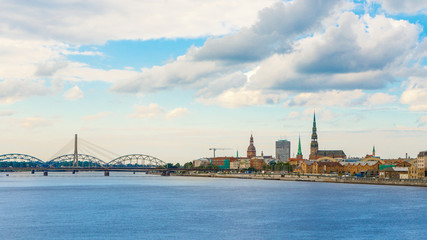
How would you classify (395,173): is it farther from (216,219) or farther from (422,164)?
(216,219)

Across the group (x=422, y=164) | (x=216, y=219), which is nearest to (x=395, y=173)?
(x=422, y=164)

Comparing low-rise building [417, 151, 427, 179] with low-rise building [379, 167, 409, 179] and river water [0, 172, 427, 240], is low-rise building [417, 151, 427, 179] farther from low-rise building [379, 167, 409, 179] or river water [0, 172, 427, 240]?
river water [0, 172, 427, 240]

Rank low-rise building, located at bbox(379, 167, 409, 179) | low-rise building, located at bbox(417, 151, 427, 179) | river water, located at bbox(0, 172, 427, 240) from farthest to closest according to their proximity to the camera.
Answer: low-rise building, located at bbox(379, 167, 409, 179), low-rise building, located at bbox(417, 151, 427, 179), river water, located at bbox(0, 172, 427, 240)

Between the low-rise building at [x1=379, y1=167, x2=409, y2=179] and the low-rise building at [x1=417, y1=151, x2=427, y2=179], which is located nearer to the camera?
the low-rise building at [x1=417, y1=151, x2=427, y2=179]

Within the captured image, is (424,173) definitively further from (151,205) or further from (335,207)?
(151,205)

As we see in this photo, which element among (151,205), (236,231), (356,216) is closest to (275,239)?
(236,231)

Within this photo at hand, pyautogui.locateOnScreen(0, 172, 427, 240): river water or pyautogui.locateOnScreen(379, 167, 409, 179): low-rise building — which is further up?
pyautogui.locateOnScreen(379, 167, 409, 179): low-rise building

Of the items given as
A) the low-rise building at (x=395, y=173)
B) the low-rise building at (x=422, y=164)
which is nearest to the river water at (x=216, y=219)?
the low-rise building at (x=422, y=164)

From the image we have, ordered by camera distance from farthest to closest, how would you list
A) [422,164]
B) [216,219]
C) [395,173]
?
[395,173]
[422,164]
[216,219]

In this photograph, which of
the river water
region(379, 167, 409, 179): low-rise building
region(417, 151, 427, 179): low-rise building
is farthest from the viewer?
region(379, 167, 409, 179): low-rise building

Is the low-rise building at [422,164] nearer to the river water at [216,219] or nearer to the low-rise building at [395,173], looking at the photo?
the low-rise building at [395,173]

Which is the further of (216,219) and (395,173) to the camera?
(395,173)

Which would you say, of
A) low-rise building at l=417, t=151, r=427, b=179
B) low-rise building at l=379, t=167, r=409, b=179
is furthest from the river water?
low-rise building at l=379, t=167, r=409, b=179

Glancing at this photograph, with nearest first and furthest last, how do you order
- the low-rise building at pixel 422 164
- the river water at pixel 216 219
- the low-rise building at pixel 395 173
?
the river water at pixel 216 219 → the low-rise building at pixel 422 164 → the low-rise building at pixel 395 173
